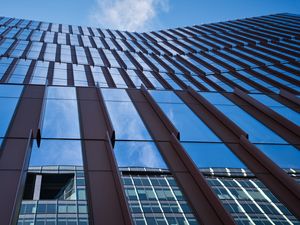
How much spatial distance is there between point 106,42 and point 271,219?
47.7 metres

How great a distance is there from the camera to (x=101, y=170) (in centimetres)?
1078

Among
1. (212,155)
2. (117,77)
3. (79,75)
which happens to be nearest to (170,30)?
(117,77)

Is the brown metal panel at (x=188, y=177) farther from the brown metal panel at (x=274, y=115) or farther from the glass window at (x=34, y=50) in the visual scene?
the glass window at (x=34, y=50)

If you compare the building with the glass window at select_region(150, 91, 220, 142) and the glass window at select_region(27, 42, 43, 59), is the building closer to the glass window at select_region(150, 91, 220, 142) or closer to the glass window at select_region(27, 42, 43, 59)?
the glass window at select_region(150, 91, 220, 142)

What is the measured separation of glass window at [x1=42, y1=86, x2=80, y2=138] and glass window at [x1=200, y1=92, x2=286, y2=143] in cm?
775

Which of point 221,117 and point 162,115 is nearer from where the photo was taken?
point 162,115

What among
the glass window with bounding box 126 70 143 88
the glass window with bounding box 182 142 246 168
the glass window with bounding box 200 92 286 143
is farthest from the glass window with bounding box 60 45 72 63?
the glass window with bounding box 182 142 246 168

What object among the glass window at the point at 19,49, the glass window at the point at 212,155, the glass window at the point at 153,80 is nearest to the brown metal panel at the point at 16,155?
the glass window at the point at 212,155

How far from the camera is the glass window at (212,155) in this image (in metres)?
12.4

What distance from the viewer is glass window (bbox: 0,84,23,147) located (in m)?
13.1

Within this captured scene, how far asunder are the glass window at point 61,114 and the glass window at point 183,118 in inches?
181

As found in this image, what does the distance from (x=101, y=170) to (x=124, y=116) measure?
18.2ft

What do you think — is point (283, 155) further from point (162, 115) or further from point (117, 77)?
point (117, 77)

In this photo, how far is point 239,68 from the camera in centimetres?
4059
